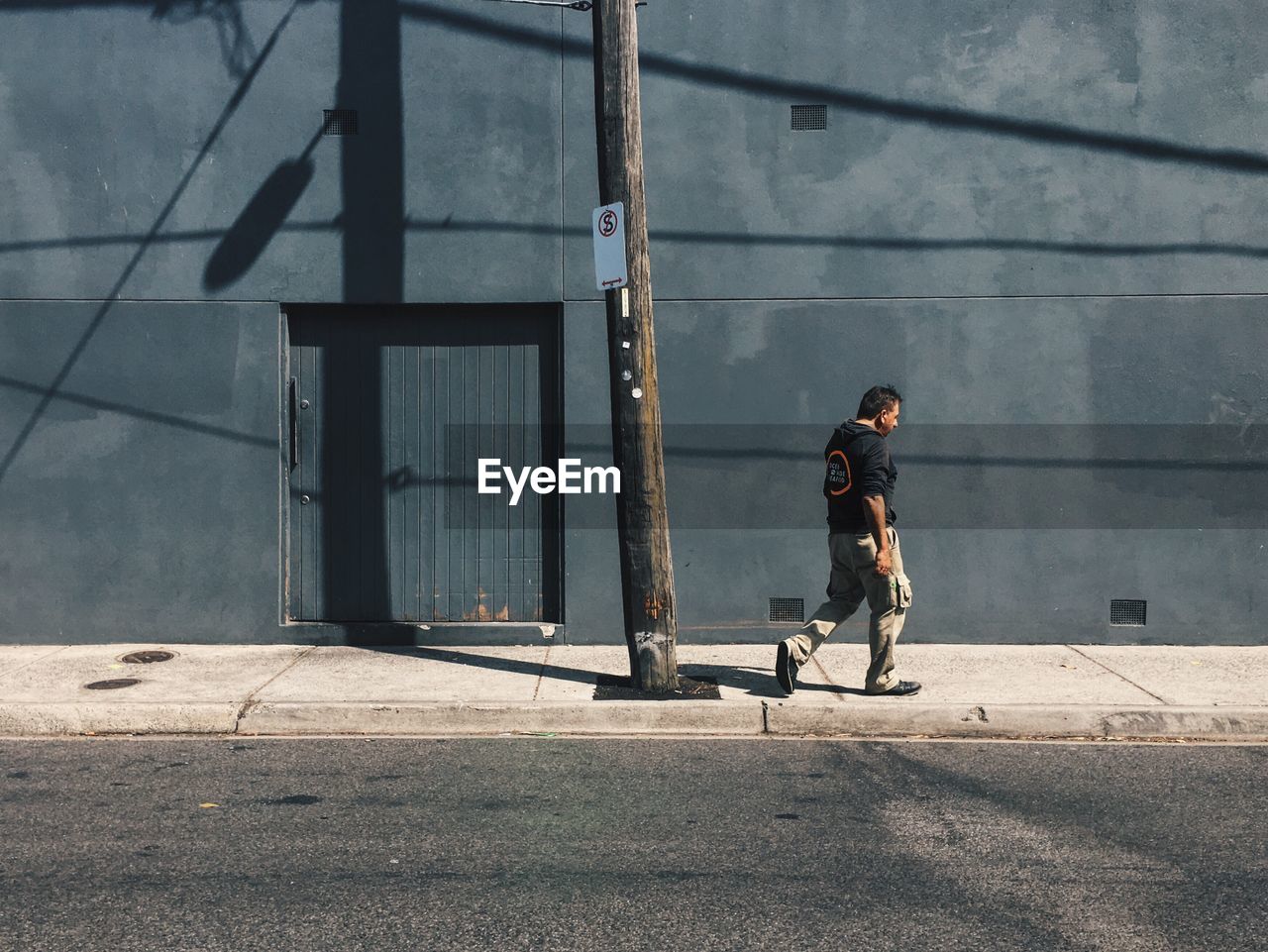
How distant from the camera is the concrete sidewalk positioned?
7.31 metres

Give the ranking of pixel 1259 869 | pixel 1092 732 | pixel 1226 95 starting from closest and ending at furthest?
pixel 1259 869, pixel 1092 732, pixel 1226 95

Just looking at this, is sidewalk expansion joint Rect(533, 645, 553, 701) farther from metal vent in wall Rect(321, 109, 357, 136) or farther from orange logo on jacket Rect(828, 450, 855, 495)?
metal vent in wall Rect(321, 109, 357, 136)

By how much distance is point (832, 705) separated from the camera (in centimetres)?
741

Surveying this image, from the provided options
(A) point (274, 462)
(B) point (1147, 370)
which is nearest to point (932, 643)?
(B) point (1147, 370)

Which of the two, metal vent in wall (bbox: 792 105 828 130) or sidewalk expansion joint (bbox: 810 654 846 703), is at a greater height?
metal vent in wall (bbox: 792 105 828 130)

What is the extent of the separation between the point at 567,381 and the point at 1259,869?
600cm

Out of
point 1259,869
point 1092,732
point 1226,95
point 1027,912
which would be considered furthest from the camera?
point 1226,95

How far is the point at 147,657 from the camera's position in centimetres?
904

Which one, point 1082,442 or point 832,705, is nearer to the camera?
point 832,705

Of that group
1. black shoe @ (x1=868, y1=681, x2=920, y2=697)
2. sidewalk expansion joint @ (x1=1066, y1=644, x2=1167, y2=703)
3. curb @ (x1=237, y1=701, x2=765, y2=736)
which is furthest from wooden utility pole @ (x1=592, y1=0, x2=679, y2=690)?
sidewalk expansion joint @ (x1=1066, y1=644, x2=1167, y2=703)

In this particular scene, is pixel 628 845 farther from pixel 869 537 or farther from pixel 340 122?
pixel 340 122

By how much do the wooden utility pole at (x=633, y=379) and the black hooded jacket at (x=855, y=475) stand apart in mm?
1106

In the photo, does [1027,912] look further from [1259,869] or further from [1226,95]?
[1226,95]

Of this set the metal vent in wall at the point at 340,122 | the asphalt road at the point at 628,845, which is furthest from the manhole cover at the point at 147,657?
the metal vent in wall at the point at 340,122
